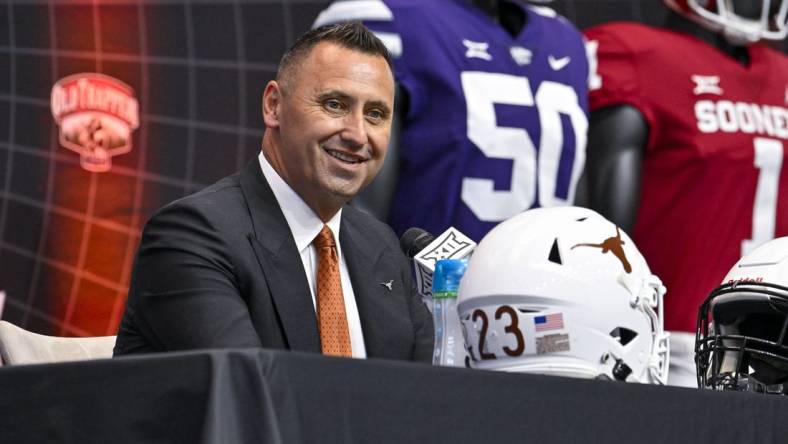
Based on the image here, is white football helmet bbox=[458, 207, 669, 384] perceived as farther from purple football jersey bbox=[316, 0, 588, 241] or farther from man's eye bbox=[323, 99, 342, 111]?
purple football jersey bbox=[316, 0, 588, 241]

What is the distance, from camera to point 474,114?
9.16 feet

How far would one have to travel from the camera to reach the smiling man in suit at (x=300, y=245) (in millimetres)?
1712

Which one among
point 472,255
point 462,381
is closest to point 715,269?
point 472,255

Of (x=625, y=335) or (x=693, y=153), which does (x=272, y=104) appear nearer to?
(x=625, y=335)

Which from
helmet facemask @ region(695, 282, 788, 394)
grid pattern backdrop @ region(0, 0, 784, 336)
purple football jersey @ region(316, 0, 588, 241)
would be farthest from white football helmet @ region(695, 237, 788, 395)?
grid pattern backdrop @ region(0, 0, 784, 336)

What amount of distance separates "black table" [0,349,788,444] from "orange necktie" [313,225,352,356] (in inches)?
19.6

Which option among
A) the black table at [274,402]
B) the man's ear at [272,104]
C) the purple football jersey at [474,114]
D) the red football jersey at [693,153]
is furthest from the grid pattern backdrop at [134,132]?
the black table at [274,402]

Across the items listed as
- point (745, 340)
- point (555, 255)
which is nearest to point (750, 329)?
point (745, 340)

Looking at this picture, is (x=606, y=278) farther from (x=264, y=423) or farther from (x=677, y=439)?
(x=264, y=423)

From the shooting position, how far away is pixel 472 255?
5.40ft

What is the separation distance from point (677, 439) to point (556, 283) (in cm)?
25

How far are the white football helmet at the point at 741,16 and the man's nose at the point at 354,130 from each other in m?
1.48

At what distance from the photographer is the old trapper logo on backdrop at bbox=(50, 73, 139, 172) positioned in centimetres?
254

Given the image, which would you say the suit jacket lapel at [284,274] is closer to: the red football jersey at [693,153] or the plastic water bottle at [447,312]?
the plastic water bottle at [447,312]
